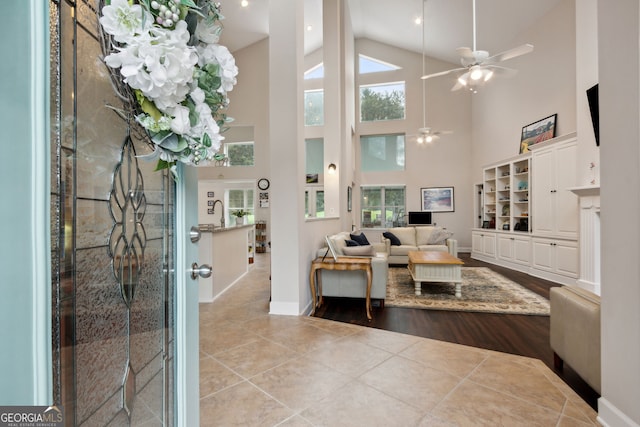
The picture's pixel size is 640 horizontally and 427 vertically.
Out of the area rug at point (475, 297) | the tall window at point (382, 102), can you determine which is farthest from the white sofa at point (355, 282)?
the tall window at point (382, 102)

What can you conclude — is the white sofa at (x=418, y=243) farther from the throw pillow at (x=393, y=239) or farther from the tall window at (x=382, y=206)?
the tall window at (x=382, y=206)

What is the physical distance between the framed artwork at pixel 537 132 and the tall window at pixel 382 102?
367cm

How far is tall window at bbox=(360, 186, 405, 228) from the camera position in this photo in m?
8.88

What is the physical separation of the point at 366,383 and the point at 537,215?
16.4 feet

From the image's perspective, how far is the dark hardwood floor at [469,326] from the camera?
8.02 feet

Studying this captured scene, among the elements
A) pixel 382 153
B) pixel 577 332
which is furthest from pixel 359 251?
pixel 382 153

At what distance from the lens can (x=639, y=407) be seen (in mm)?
1305

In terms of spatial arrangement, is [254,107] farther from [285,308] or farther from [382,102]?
[285,308]

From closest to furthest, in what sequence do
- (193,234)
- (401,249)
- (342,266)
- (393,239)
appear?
1. (193,234)
2. (342,266)
3. (401,249)
4. (393,239)

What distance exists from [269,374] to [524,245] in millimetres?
5500

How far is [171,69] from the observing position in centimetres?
59

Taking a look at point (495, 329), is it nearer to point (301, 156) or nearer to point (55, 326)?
point (301, 156)

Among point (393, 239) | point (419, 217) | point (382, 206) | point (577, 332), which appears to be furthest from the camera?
point (382, 206)

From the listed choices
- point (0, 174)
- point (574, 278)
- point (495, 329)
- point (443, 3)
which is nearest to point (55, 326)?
point (0, 174)
